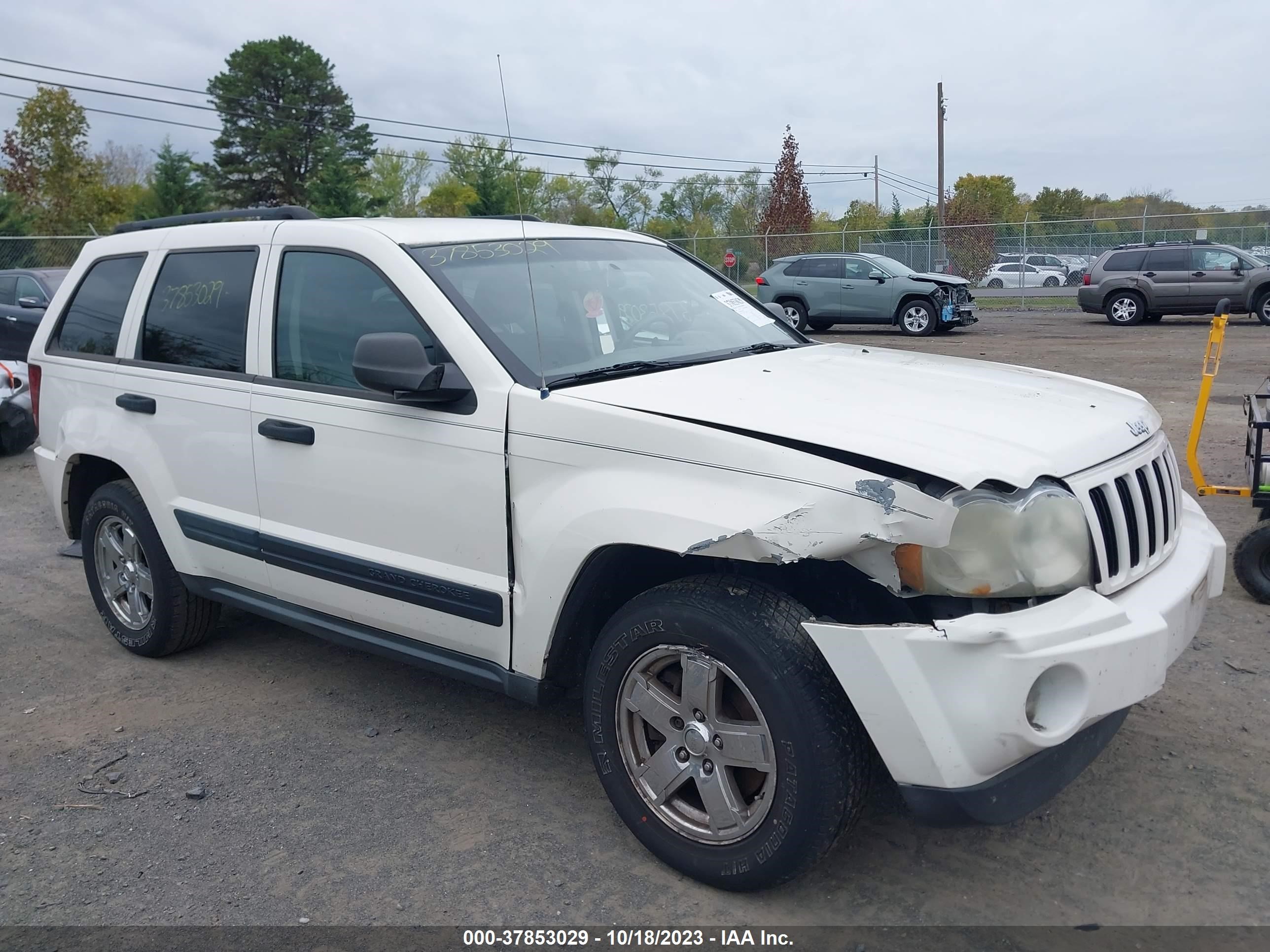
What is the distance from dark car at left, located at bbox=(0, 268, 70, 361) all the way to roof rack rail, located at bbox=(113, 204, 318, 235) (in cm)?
949

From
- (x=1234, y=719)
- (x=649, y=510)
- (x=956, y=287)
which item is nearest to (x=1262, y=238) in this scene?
(x=956, y=287)

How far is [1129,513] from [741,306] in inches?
76.7

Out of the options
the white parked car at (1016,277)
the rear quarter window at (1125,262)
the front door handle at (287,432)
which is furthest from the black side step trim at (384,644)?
the white parked car at (1016,277)

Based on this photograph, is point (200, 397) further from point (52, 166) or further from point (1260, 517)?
point (52, 166)

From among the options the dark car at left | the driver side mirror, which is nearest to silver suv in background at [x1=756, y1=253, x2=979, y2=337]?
the dark car at left

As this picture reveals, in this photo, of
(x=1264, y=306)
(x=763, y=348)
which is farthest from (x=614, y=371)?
(x=1264, y=306)

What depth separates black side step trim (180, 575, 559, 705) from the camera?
10.7ft

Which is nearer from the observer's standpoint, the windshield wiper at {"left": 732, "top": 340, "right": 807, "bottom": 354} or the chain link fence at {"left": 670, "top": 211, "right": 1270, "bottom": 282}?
the windshield wiper at {"left": 732, "top": 340, "right": 807, "bottom": 354}

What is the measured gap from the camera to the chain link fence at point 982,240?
28.9 metres

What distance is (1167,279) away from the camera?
20578 millimetres

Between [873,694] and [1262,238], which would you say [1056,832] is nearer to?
[873,694]

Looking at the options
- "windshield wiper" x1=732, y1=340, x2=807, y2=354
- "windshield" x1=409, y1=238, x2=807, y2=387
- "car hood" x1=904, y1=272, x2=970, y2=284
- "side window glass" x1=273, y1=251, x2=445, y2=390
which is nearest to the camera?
"windshield" x1=409, y1=238, x2=807, y2=387

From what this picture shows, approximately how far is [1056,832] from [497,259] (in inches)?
102

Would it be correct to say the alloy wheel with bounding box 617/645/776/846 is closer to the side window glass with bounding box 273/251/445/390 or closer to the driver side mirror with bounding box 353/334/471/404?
the driver side mirror with bounding box 353/334/471/404
